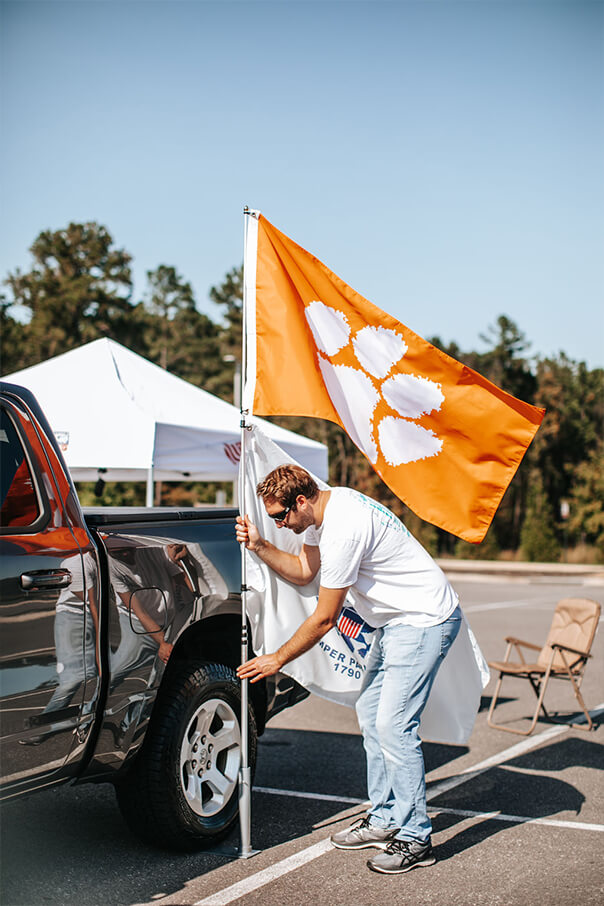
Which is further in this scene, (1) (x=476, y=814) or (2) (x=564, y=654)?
(2) (x=564, y=654)

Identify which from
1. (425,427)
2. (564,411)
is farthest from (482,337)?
(425,427)

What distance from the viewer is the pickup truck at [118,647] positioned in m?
3.48

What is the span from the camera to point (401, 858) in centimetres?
425

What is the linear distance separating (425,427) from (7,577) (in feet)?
7.44

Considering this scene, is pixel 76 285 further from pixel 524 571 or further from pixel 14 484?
pixel 14 484

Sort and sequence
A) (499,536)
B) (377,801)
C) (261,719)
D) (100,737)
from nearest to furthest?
(100,737), (377,801), (261,719), (499,536)

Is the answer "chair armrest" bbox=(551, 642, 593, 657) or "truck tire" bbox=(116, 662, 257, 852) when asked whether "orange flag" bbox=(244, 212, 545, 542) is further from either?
"chair armrest" bbox=(551, 642, 593, 657)

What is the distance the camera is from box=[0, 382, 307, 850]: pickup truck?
137 inches

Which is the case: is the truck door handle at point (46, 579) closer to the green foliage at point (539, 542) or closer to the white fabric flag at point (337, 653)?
the white fabric flag at point (337, 653)

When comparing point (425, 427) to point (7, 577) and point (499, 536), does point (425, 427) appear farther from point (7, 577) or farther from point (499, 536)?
point (499, 536)

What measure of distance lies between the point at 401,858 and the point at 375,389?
2227mm

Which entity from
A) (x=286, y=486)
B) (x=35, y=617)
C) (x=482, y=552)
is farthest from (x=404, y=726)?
(x=482, y=552)

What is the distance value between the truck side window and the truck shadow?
1.11 m

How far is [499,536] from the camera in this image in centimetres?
4875
